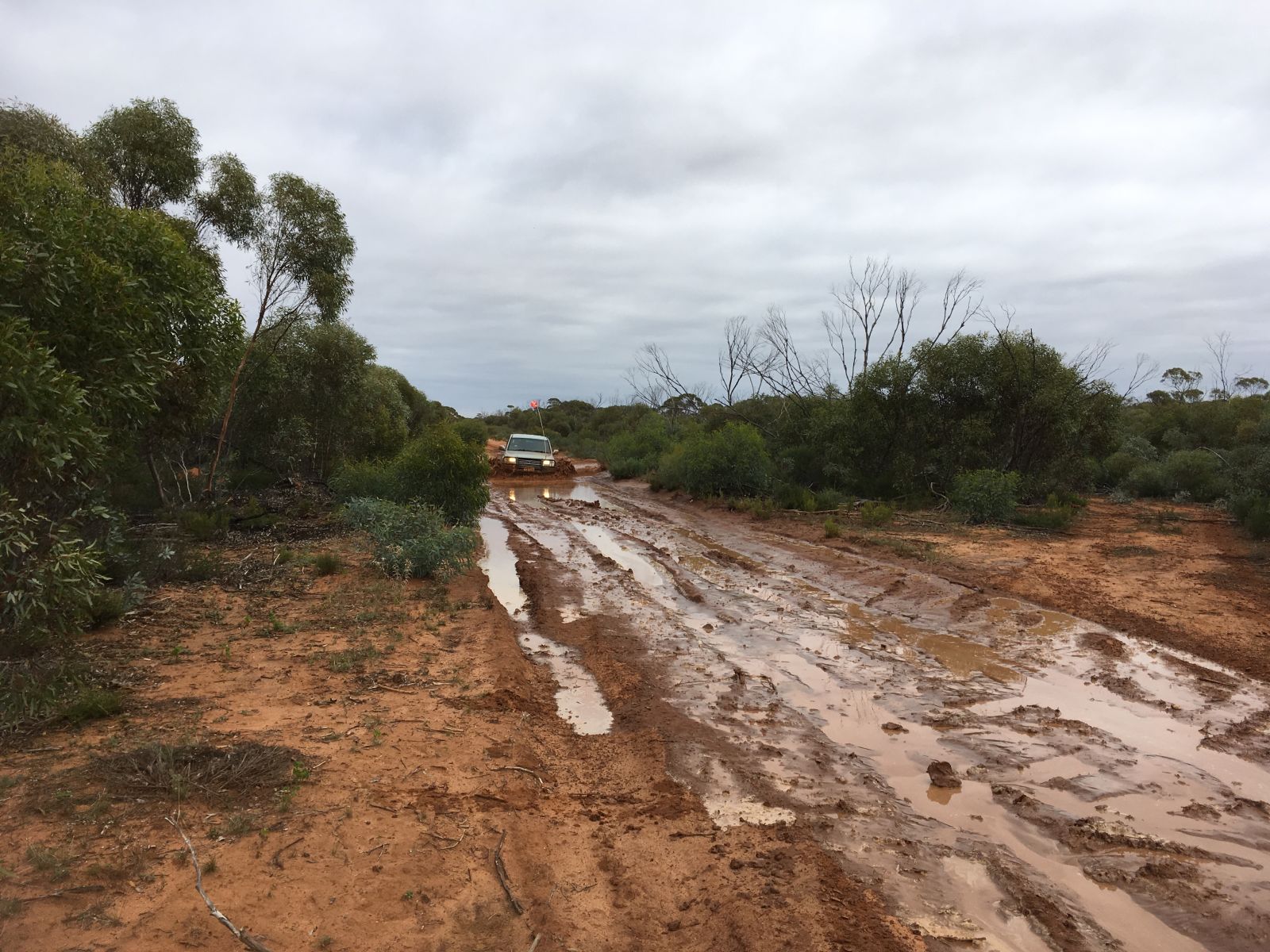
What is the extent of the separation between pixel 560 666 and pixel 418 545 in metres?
4.13

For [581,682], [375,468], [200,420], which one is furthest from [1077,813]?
[375,468]

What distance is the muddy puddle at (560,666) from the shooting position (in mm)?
6465

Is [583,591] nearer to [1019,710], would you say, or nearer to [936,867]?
[1019,710]

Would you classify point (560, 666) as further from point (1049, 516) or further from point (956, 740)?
point (1049, 516)

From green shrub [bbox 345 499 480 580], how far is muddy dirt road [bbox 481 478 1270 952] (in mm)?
893

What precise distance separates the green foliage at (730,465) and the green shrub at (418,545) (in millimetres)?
12316

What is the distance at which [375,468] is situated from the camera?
16.9 m

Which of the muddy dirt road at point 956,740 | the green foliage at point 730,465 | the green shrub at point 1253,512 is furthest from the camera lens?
the green foliage at point 730,465

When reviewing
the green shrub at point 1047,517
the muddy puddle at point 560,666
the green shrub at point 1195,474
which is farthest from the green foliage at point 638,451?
the muddy puddle at point 560,666

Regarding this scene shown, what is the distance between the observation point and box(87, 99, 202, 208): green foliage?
12273mm

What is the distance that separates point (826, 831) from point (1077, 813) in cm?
172

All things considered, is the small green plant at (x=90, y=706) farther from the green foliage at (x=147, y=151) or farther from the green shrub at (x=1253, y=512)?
the green shrub at (x=1253, y=512)

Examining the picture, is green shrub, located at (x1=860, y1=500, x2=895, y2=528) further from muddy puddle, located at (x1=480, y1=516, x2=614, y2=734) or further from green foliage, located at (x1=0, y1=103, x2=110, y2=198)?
green foliage, located at (x1=0, y1=103, x2=110, y2=198)

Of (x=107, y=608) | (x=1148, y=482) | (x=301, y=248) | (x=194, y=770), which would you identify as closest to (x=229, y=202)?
(x=301, y=248)
